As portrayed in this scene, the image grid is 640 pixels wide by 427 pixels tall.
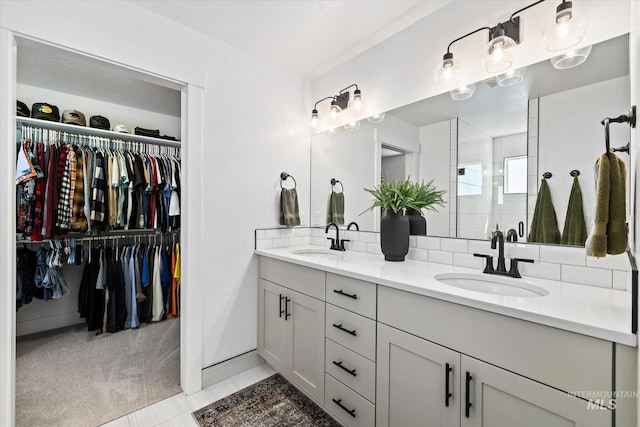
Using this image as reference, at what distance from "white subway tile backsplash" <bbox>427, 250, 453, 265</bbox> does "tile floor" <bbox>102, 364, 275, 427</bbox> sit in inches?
56.1

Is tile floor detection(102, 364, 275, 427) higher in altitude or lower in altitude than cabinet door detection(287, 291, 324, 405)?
lower

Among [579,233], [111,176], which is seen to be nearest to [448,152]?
[579,233]

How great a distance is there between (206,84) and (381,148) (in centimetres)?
129

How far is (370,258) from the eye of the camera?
1.84 metres

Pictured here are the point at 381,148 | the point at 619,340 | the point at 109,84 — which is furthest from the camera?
the point at 109,84

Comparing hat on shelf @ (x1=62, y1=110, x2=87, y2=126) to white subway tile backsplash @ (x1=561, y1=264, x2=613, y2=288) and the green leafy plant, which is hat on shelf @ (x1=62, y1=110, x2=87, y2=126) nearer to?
the green leafy plant

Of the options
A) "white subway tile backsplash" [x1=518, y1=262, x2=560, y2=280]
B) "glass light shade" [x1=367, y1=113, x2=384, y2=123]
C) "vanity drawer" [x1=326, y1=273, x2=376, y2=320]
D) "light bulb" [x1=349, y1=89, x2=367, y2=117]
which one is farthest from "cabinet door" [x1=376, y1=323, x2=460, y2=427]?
"light bulb" [x1=349, y1=89, x2=367, y2=117]

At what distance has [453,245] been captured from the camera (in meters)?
1.61

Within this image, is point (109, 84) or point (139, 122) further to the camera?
point (139, 122)

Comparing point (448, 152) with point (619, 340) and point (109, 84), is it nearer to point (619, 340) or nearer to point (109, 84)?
point (619, 340)

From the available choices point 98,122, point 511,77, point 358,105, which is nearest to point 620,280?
point 511,77

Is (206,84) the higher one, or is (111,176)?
(206,84)

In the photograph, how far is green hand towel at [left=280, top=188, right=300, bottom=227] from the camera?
225 centimetres

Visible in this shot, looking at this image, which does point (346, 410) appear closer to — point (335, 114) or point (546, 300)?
point (546, 300)
